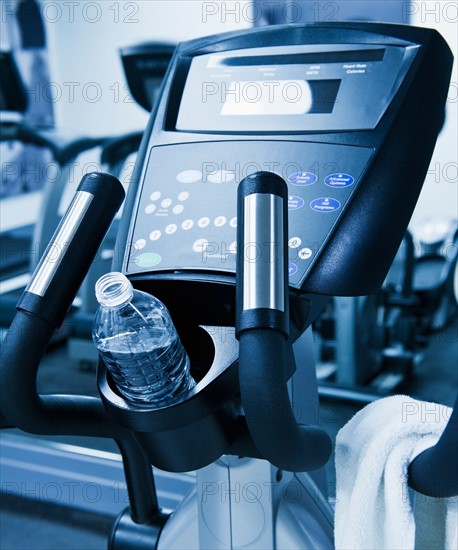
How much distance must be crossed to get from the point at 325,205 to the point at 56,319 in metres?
0.28

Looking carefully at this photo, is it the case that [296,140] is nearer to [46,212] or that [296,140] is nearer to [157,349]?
[157,349]

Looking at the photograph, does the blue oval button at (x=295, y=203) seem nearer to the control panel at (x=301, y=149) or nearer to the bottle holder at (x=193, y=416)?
the control panel at (x=301, y=149)

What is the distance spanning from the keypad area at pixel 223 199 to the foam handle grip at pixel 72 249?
0.16 feet

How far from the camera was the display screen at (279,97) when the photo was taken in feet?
2.52

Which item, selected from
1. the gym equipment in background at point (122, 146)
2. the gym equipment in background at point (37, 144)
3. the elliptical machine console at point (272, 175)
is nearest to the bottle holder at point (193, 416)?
the elliptical machine console at point (272, 175)

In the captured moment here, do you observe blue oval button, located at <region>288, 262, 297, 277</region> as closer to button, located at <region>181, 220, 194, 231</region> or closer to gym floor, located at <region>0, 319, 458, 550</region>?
button, located at <region>181, 220, 194, 231</region>

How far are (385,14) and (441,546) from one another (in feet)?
8.25

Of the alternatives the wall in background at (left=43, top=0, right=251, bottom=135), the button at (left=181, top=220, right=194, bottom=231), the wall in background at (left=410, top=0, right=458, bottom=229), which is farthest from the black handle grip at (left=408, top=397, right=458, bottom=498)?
the wall in background at (left=43, top=0, right=251, bottom=135)

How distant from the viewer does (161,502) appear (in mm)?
1484

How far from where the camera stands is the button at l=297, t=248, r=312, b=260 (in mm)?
669

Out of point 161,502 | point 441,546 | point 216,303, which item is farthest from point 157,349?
point 161,502

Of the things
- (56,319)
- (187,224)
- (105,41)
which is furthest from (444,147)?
(56,319)

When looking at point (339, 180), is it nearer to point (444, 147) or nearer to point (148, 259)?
point (148, 259)

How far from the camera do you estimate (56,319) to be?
68 centimetres
